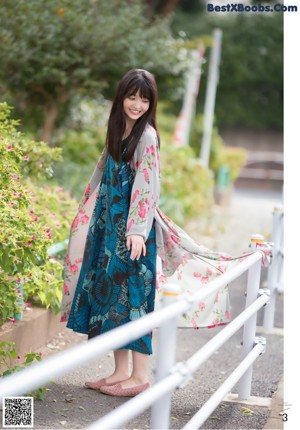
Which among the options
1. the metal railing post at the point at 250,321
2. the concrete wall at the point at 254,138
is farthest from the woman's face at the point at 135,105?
the concrete wall at the point at 254,138

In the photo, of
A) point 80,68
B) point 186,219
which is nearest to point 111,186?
point 80,68

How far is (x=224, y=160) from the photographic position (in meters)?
17.9

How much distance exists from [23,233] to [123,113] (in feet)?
2.46

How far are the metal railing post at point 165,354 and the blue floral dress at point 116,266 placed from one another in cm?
118

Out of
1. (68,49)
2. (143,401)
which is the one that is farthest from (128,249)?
(68,49)

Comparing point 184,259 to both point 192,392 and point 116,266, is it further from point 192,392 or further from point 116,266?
point 192,392

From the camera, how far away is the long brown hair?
12.6ft

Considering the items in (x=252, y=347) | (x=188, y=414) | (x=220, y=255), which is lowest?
(x=188, y=414)

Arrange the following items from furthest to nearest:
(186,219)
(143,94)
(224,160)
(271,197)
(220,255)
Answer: (271,197) → (224,160) → (186,219) → (220,255) → (143,94)

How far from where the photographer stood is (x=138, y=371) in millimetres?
3988

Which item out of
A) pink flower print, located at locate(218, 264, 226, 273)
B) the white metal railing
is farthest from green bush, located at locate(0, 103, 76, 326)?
the white metal railing

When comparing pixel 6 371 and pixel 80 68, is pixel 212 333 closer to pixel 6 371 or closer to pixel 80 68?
pixel 6 371

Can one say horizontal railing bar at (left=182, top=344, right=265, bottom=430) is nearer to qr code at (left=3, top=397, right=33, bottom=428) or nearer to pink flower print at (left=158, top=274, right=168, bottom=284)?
pink flower print at (left=158, top=274, right=168, bottom=284)
